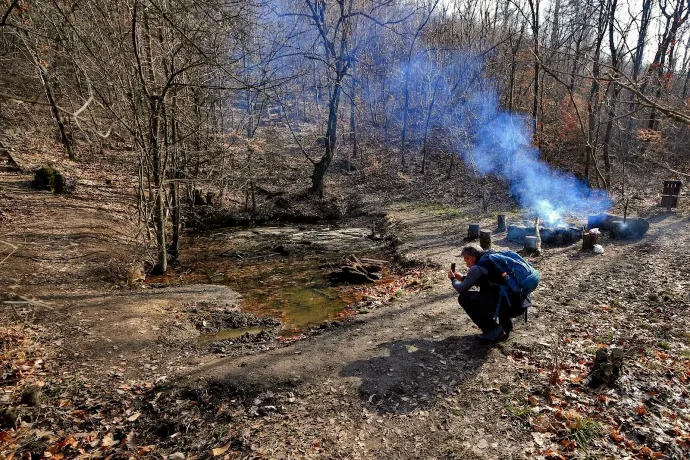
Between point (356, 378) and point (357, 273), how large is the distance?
4855 mm

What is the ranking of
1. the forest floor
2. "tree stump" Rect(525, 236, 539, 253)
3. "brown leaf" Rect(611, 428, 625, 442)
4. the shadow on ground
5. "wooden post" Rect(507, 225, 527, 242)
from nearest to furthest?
"brown leaf" Rect(611, 428, 625, 442), the forest floor, the shadow on ground, "tree stump" Rect(525, 236, 539, 253), "wooden post" Rect(507, 225, 527, 242)

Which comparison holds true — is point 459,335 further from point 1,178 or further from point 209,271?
point 1,178

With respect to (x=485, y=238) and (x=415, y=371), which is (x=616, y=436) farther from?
(x=485, y=238)

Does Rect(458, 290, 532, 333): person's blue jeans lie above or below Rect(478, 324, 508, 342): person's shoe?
above

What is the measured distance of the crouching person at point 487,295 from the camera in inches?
198

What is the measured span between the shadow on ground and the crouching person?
44 cm

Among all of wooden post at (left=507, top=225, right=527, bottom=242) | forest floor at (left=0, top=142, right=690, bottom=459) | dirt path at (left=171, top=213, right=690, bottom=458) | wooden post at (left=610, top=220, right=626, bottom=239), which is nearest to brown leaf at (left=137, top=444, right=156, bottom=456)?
forest floor at (left=0, top=142, right=690, bottom=459)

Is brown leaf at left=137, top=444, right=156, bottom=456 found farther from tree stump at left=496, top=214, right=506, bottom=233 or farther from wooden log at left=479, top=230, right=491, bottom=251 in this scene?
tree stump at left=496, top=214, right=506, bottom=233

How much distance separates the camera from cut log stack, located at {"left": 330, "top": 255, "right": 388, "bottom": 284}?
9.71m

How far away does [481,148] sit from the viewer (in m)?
22.7

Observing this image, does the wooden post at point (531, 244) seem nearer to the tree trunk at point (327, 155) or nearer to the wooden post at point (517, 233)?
the wooden post at point (517, 233)

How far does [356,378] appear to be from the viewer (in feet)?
16.1

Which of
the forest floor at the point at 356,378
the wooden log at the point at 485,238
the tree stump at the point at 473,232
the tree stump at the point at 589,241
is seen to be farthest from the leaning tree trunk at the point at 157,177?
the tree stump at the point at 589,241

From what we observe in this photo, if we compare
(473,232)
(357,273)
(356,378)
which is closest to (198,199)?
(357,273)
